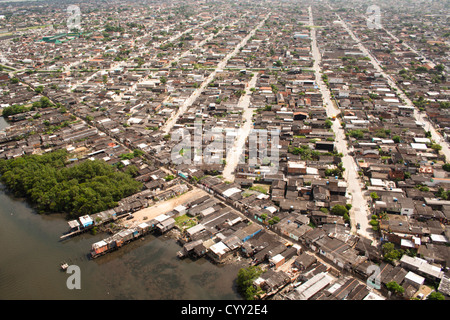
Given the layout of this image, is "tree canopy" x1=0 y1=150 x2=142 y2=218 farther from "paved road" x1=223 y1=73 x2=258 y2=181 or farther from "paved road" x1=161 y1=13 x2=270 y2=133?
"paved road" x1=161 y1=13 x2=270 y2=133

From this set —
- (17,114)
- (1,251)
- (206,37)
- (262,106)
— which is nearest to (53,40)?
(206,37)

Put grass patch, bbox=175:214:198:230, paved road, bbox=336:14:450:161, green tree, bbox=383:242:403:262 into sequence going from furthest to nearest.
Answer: paved road, bbox=336:14:450:161
grass patch, bbox=175:214:198:230
green tree, bbox=383:242:403:262

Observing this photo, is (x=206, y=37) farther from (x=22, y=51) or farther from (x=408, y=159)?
(x=408, y=159)

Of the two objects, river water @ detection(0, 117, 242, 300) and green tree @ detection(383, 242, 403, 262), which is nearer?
river water @ detection(0, 117, 242, 300)

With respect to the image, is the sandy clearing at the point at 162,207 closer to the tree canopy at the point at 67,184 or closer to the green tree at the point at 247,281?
the tree canopy at the point at 67,184

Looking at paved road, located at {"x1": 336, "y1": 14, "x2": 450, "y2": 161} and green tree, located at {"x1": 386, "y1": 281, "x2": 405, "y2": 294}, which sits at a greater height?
paved road, located at {"x1": 336, "y1": 14, "x2": 450, "y2": 161}

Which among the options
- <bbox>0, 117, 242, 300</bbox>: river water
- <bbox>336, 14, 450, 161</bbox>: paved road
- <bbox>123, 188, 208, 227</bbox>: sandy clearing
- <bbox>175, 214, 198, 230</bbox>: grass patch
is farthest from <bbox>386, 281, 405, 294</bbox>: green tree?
<bbox>336, 14, 450, 161</bbox>: paved road

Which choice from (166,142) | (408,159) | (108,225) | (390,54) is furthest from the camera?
(390,54)
